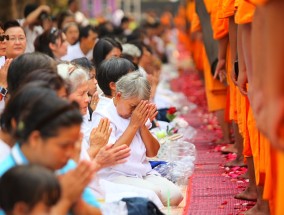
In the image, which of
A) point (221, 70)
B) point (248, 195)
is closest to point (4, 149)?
point (248, 195)

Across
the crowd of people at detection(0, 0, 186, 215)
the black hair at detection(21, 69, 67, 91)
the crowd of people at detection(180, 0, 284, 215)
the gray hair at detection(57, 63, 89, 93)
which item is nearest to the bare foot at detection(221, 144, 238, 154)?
the crowd of people at detection(180, 0, 284, 215)

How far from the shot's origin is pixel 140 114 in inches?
231

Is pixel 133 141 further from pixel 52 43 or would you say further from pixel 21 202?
pixel 52 43

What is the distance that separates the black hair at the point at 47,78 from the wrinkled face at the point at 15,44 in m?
3.05

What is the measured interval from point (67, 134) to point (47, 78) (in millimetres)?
594

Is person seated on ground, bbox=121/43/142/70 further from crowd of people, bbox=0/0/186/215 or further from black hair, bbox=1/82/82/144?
black hair, bbox=1/82/82/144

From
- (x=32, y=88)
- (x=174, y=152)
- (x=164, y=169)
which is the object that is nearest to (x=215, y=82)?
(x=174, y=152)

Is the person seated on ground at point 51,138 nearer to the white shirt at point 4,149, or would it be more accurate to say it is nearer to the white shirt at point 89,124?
the white shirt at point 4,149

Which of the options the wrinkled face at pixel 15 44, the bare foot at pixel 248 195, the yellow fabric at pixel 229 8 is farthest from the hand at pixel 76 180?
the wrinkled face at pixel 15 44

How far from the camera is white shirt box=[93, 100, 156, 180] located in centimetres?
606

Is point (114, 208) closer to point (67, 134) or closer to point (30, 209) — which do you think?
point (67, 134)

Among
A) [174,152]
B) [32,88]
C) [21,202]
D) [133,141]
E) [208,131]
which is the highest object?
[32,88]

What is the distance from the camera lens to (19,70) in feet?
16.0

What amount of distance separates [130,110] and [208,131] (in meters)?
4.68
